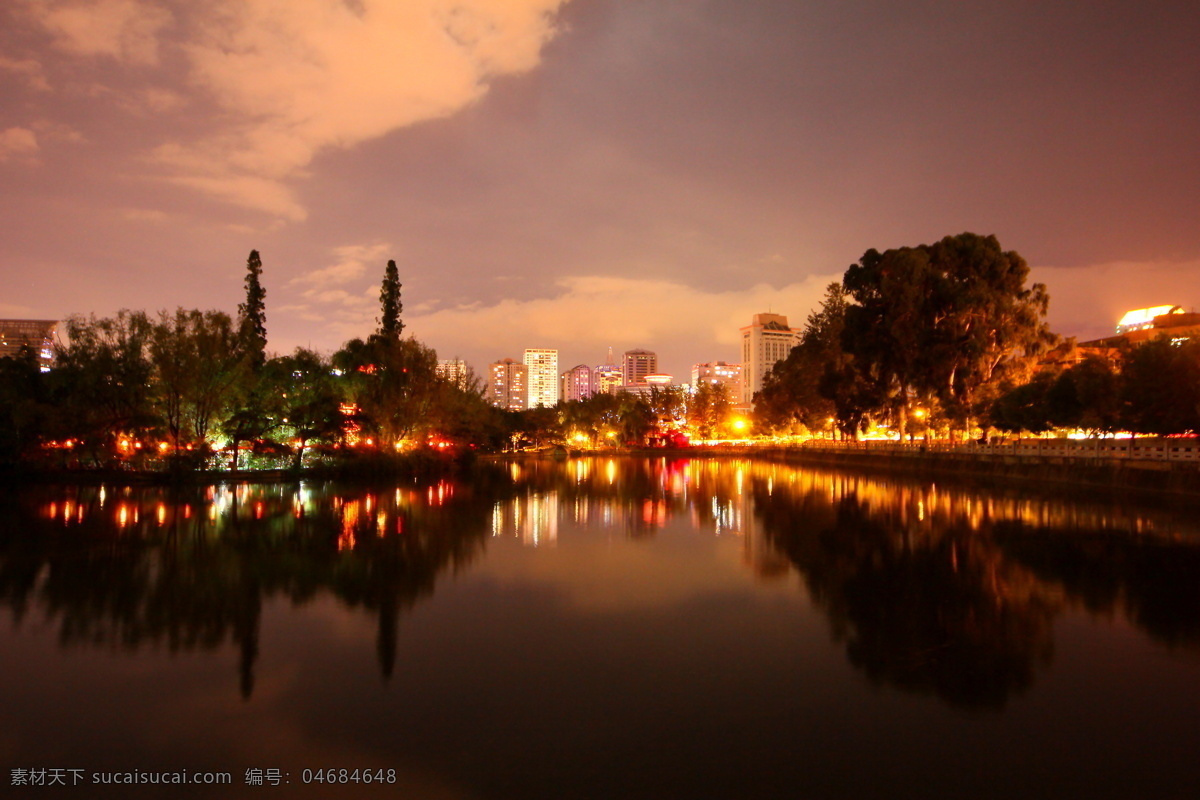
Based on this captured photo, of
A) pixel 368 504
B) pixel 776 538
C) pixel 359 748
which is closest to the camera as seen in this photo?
pixel 359 748

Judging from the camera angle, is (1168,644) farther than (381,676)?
Yes

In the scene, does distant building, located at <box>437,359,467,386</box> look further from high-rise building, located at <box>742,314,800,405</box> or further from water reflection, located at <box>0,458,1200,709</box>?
high-rise building, located at <box>742,314,800,405</box>

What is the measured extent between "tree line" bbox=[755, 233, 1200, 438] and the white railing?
108 cm

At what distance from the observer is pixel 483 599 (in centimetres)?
1047

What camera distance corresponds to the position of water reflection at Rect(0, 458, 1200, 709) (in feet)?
27.0

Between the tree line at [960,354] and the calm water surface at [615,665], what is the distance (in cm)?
2087

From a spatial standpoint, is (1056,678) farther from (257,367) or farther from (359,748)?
(257,367)

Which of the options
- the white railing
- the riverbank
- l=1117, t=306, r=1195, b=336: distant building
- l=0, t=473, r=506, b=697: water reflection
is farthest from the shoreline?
l=1117, t=306, r=1195, b=336: distant building

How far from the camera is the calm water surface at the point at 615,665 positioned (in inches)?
207

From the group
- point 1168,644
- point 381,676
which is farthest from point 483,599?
point 1168,644

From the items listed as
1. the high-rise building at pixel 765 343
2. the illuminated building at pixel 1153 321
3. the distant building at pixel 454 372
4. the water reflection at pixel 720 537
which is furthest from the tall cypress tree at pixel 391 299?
the high-rise building at pixel 765 343

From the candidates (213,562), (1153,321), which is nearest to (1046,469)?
(213,562)

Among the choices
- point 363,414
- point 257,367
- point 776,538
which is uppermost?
point 257,367

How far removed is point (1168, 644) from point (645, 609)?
18.8ft
